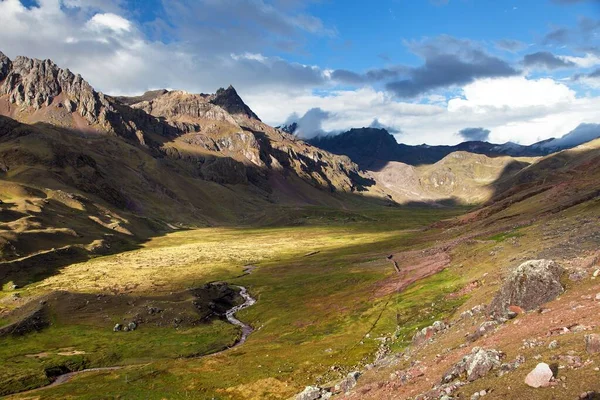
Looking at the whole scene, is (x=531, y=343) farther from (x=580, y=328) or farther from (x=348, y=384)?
(x=348, y=384)

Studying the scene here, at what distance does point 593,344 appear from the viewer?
64.3ft

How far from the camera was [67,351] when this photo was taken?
70.1m

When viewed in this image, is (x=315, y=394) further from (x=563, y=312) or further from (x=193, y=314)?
(x=193, y=314)

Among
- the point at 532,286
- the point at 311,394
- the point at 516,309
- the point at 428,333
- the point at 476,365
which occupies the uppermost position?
the point at 532,286

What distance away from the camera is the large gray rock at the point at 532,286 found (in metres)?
32.6

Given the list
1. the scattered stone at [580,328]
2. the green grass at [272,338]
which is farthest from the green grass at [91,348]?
the scattered stone at [580,328]

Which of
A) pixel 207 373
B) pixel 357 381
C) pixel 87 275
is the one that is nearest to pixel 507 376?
pixel 357 381

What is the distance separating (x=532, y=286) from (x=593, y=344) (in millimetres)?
14481

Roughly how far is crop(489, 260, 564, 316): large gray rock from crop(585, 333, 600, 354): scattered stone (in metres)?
13.0

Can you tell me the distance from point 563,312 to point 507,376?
9840mm

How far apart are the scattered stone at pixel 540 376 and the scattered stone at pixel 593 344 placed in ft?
8.02

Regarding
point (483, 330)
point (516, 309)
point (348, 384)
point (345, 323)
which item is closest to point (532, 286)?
point (516, 309)

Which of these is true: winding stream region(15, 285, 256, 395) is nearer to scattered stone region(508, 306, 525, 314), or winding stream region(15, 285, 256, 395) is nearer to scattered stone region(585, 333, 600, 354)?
scattered stone region(508, 306, 525, 314)

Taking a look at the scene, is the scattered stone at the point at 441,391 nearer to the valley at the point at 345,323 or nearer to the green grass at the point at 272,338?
the valley at the point at 345,323
